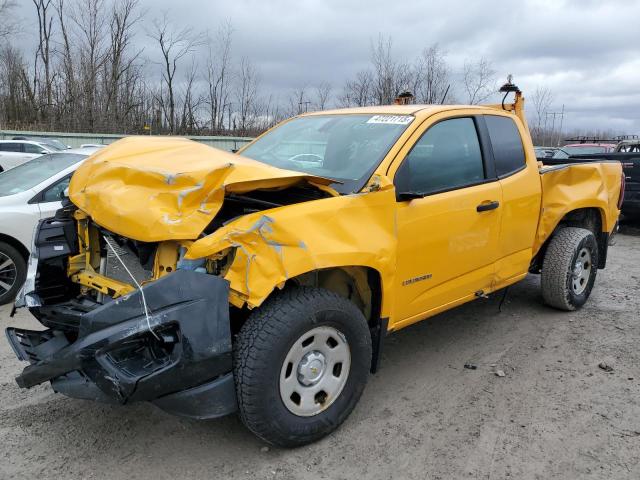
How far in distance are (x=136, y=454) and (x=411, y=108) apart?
2911 millimetres

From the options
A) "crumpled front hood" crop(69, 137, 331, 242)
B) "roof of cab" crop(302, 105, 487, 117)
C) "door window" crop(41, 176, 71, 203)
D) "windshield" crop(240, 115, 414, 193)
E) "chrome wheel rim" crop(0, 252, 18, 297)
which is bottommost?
"chrome wheel rim" crop(0, 252, 18, 297)

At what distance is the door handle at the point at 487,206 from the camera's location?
3.86 metres

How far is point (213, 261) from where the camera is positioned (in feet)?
8.66

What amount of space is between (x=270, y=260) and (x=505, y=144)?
2.70 m

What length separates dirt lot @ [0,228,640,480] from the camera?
280 cm

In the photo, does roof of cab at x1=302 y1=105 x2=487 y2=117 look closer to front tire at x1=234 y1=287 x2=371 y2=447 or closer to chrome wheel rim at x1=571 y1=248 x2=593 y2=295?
front tire at x1=234 y1=287 x2=371 y2=447

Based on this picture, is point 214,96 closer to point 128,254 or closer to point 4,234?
point 4,234

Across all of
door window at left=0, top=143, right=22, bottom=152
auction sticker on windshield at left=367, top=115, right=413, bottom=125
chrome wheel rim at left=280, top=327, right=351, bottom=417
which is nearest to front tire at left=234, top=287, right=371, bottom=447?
chrome wheel rim at left=280, top=327, right=351, bottom=417

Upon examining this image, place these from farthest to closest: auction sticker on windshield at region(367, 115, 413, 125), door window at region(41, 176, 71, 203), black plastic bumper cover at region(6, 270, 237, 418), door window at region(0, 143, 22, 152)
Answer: door window at region(0, 143, 22, 152)
door window at region(41, 176, 71, 203)
auction sticker on windshield at region(367, 115, 413, 125)
black plastic bumper cover at region(6, 270, 237, 418)

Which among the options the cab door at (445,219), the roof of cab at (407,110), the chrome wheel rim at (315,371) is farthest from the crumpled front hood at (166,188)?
the roof of cab at (407,110)

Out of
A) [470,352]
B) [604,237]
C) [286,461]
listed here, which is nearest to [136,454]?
[286,461]

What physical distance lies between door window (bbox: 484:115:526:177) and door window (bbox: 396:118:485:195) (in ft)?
0.76

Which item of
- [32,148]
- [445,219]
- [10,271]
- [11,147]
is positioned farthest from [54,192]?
[32,148]

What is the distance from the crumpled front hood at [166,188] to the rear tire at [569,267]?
3.01 metres
